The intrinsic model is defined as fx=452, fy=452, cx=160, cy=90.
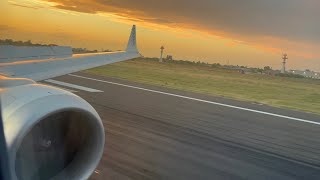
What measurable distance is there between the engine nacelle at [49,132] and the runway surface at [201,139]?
3.67 feet

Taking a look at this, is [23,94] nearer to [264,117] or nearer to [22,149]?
[22,149]

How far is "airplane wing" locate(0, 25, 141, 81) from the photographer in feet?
17.9

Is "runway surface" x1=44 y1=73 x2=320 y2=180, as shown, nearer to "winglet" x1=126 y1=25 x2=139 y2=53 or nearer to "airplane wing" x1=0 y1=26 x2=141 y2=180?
"airplane wing" x1=0 y1=26 x2=141 y2=180

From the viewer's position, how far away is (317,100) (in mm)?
17266

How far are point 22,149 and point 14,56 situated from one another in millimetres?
2415

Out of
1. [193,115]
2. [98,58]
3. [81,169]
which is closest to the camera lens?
[81,169]

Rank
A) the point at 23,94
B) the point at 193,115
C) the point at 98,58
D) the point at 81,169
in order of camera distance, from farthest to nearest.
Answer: the point at 193,115, the point at 98,58, the point at 81,169, the point at 23,94

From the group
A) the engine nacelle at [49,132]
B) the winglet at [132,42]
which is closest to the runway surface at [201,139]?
the engine nacelle at [49,132]

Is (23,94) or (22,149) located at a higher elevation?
(23,94)

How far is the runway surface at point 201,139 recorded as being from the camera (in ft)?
19.4

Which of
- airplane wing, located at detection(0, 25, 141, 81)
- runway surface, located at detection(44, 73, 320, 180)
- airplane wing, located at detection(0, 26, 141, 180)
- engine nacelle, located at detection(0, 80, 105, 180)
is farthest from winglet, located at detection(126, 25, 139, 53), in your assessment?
engine nacelle, located at detection(0, 80, 105, 180)

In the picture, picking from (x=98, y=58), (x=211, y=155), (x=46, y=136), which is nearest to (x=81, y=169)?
(x=46, y=136)

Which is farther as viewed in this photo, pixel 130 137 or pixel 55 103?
pixel 130 137

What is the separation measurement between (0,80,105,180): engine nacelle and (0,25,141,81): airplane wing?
109 centimetres
